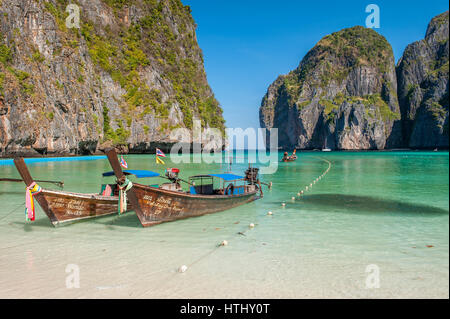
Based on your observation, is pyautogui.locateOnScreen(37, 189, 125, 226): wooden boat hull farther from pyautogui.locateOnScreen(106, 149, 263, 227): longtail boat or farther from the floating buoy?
the floating buoy

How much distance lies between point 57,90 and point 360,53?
166 meters

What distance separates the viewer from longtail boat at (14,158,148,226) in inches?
398

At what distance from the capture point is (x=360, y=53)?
554 feet

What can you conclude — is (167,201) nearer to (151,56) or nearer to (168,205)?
(168,205)

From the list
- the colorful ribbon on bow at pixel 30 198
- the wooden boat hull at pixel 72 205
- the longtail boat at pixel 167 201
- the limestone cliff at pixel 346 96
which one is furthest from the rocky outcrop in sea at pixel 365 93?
the colorful ribbon on bow at pixel 30 198

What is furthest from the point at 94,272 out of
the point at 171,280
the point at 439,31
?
the point at 439,31

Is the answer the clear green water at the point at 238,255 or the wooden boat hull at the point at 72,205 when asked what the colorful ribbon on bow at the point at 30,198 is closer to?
the wooden boat hull at the point at 72,205

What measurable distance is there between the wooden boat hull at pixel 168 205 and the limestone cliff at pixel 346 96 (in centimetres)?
14340

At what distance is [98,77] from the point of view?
66750 mm

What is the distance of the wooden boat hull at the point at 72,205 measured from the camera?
10.7 metres

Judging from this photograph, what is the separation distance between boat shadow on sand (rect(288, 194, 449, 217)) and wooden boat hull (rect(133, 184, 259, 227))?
5100mm

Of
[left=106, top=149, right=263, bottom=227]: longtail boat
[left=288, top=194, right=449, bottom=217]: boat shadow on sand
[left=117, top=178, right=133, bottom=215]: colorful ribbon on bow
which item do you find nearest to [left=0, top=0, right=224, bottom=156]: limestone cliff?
[left=106, top=149, right=263, bottom=227]: longtail boat
